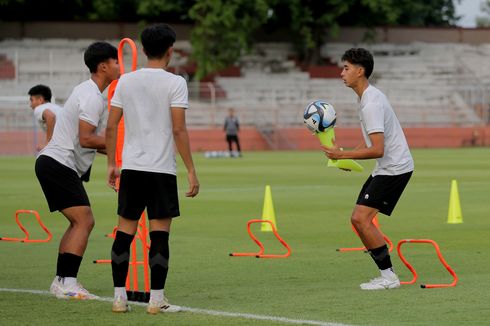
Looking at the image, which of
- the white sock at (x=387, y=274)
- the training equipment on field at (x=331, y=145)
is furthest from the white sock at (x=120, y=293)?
the white sock at (x=387, y=274)

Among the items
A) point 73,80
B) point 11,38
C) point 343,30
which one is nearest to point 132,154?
point 73,80

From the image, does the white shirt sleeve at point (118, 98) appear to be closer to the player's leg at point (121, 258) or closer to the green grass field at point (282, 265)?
the player's leg at point (121, 258)

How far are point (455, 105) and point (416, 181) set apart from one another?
35.0 m

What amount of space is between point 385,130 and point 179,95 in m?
2.55

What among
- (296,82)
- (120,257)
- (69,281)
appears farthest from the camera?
(296,82)

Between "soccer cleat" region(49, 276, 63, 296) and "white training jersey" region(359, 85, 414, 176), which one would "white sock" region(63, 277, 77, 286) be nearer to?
"soccer cleat" region(49, 276, 63, 296)

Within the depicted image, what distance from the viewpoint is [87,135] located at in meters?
10.6

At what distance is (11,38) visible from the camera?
63688 mm

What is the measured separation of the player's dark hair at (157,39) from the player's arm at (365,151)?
7.03 ft

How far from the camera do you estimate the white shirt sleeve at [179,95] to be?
9.49 meters

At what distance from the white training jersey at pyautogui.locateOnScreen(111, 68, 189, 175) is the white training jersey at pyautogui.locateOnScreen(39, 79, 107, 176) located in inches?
45.4

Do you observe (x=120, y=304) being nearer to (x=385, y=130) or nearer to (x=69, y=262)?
(x=69, y=262)

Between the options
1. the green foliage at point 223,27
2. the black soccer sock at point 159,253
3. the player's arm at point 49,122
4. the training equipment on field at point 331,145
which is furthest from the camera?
the green foliage at point 223,27

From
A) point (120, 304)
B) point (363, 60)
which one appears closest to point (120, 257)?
point (120, 304)
